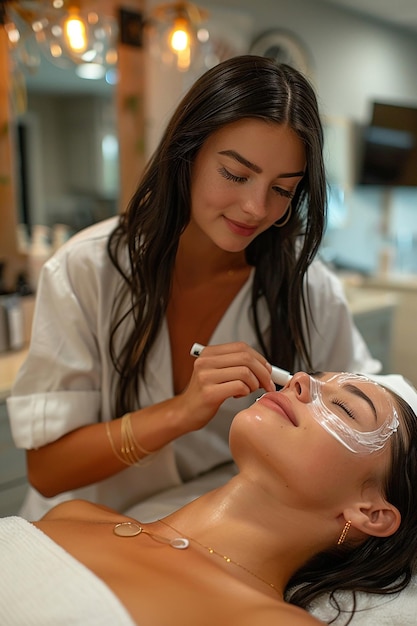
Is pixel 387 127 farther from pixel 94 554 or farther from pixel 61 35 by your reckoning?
pixel 94 554

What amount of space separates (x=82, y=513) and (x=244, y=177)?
0.68 metres

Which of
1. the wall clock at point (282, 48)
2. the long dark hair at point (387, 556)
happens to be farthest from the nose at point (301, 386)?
the wall clock at point (282, 48)

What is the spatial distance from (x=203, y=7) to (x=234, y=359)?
2.45 metres

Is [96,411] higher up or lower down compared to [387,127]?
lower down

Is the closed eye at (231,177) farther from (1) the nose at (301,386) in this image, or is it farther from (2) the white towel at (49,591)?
(2) the white towel at (49,591)

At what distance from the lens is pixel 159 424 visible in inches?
46.6

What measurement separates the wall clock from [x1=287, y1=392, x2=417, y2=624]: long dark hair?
271 cm

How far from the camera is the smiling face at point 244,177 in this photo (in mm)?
1058

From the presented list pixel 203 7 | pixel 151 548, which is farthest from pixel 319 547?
pixel 203 7

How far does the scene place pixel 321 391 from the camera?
1120mm

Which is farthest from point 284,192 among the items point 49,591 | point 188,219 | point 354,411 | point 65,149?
point 65,149

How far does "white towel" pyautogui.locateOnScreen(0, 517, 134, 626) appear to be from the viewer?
828 mm

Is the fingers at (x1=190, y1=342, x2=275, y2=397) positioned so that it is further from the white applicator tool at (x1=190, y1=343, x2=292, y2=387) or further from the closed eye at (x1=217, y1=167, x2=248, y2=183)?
the closed eye at (x1=217, y1=167, x2=248, y2=183)

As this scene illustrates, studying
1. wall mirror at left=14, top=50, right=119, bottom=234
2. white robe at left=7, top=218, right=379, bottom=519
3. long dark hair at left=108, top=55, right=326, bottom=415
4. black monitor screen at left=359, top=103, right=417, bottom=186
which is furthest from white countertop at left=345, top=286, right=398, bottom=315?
long dark hair at left=108, top=55, right=326, bottom=415
